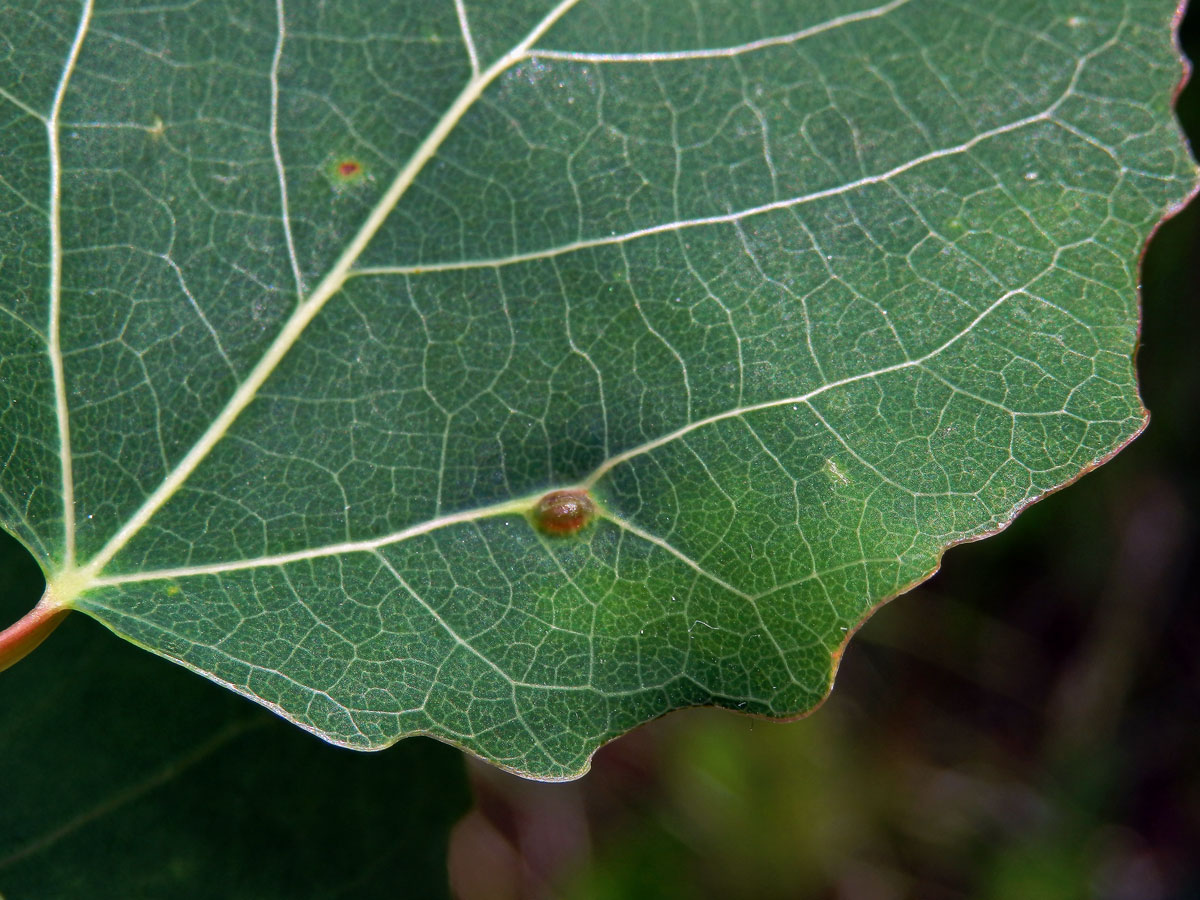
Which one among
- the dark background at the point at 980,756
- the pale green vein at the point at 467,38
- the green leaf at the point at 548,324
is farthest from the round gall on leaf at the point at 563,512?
the dark background at the point at 980,756

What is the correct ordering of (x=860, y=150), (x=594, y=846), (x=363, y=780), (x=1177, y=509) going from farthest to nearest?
(x=594, y=846)
(x=1177, y=509)
(x=363, y=780)
(x=860, y=150)

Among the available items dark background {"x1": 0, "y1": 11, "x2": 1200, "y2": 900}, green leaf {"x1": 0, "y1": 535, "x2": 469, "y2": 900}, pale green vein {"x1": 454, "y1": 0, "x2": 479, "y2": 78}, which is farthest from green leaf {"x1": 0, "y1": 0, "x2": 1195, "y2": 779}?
dark background {"x1": 0, "y1": 11, "x2": 1200, "y2": 900}

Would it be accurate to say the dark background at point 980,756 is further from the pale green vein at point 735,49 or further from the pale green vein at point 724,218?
the pale green vein at point 735,49

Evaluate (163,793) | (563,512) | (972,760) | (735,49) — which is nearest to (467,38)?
(735,49)

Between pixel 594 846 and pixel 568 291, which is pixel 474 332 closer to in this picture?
pixel 568 291

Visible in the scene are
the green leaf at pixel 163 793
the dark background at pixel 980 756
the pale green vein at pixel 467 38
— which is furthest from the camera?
the dark background at pixel 980 756

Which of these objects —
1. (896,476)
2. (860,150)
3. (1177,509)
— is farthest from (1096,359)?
(1177,509)

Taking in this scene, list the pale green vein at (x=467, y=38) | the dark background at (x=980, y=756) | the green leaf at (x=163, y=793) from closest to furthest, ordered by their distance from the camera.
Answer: the pale green vein at (x=467, y=38), the green leaf at (x=163, y=793), the dark background at (x=980, y=756)
